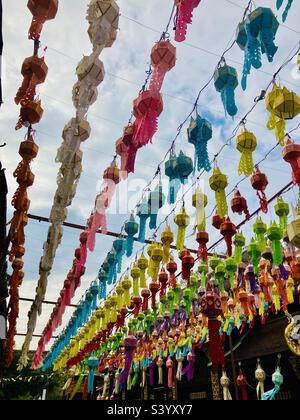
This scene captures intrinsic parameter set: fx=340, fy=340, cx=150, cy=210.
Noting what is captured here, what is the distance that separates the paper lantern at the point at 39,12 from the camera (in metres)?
2.76

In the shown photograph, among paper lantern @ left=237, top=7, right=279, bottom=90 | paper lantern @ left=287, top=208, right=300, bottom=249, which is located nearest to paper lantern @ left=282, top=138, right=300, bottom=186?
paper lantern @ left=287, top=208, right=300, bottom=249

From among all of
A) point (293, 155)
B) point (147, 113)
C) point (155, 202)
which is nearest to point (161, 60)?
point (147, 113)

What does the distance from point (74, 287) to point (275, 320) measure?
16.7 ft

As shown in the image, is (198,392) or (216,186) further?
(198,392)

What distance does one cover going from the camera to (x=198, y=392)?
1238 centimetres

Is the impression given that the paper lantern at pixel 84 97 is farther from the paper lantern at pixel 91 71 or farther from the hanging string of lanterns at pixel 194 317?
the hanging string of lanterns at pixel 194 317

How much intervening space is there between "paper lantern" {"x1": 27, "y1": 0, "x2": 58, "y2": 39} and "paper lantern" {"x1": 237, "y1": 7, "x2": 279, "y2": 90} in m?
1.61

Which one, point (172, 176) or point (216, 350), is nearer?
point (216, 350)

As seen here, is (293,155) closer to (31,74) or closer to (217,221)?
(217,221)

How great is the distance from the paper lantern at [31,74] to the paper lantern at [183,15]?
1.33 meters

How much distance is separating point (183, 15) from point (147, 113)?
0.88 meters

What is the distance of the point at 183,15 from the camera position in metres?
2.62
